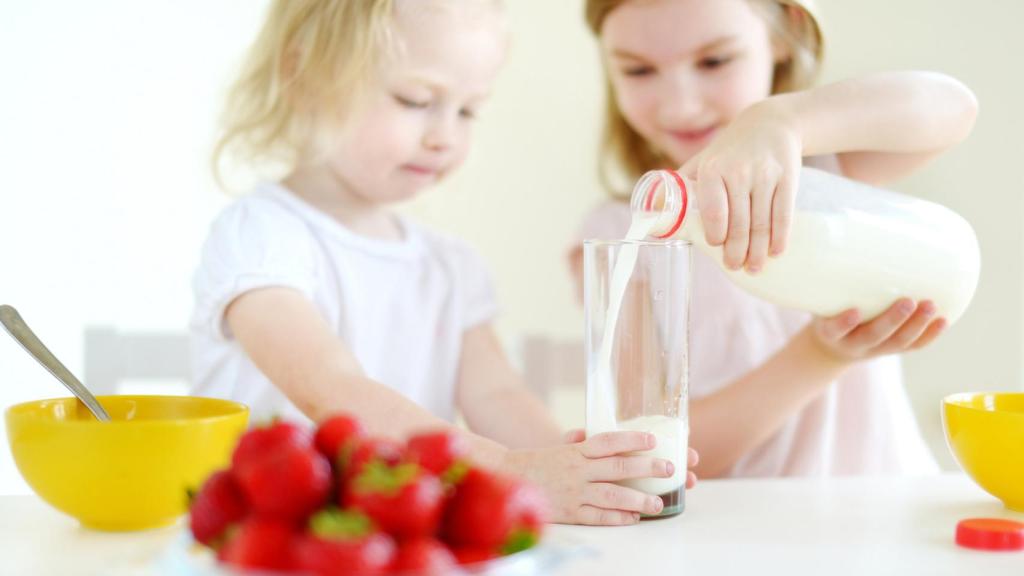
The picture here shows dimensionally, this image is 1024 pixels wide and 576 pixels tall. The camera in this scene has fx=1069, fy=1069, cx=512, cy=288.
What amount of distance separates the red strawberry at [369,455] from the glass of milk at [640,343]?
0.30 meters

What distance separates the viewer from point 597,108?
228 cm

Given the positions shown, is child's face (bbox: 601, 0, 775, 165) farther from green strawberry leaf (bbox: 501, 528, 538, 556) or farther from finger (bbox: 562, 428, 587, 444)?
green strawberry leaf (bbox: 501, 528, 538, 556)

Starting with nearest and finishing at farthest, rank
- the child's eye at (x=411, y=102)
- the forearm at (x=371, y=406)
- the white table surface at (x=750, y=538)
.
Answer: the white table surface at (x=750, y=538) < the forearm at (x=371, y=406) < the child's eye at (x=411, y=102)

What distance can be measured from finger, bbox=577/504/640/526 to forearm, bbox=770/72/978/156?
405mm

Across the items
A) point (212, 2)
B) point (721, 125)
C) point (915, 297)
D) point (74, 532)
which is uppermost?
point (212, 2)

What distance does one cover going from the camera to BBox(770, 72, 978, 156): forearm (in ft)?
3.36

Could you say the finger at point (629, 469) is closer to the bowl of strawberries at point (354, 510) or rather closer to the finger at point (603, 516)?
the finger at point (603, 516)

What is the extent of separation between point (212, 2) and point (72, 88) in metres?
0.31

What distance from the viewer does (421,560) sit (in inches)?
19.0

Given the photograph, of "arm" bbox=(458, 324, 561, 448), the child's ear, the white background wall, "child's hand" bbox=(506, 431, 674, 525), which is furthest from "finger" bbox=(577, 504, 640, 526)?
the white background wall

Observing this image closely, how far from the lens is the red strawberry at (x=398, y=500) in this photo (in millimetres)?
489

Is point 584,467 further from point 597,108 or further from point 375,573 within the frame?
point 597,108

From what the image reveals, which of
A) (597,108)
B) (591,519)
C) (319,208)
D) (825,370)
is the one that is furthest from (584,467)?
(597,108)

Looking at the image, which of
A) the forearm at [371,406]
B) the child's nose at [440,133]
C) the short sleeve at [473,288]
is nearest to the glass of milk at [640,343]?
the forearm at [371,406]
